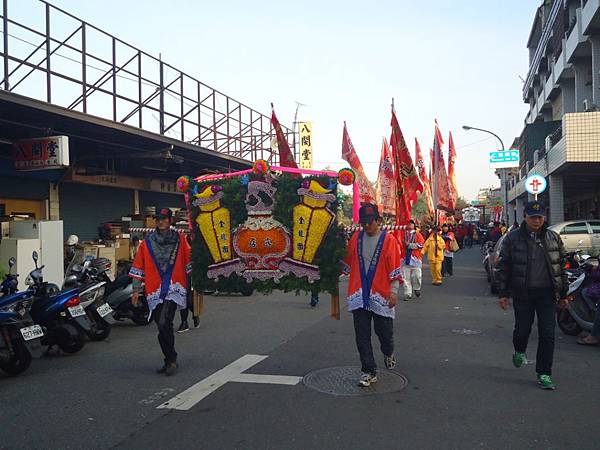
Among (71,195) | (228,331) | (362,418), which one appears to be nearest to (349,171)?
(362,418)

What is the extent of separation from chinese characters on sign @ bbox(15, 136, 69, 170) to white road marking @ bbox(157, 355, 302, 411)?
6.41 meters

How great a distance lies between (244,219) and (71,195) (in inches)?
406

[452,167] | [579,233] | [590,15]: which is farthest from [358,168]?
[590,15]

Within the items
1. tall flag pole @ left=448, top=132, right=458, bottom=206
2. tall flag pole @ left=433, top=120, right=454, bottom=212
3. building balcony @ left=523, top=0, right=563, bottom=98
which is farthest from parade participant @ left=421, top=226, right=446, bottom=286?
building balcony @ left=523, top=0, right=563, bottom=98

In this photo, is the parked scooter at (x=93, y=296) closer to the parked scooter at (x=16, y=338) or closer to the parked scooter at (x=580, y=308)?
the parked scooter at (x=16, y=338)

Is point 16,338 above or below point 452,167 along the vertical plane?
below

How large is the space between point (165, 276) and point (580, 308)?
565 cm

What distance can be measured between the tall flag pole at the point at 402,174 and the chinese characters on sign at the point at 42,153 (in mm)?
6482

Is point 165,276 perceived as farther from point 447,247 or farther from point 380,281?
point 447,247

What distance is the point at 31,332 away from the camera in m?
6.04

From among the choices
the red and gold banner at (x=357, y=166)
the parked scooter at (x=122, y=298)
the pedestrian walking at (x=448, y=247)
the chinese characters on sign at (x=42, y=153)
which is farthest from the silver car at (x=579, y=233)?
the chinese characters on sign at (x=42, y=153)

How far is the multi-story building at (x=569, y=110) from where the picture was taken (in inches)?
655

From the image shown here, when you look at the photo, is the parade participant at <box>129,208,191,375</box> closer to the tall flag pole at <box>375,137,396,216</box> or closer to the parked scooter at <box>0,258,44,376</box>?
the parked scooter at <box>0,258,44,376</box>

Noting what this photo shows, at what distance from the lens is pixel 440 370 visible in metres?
5.93
